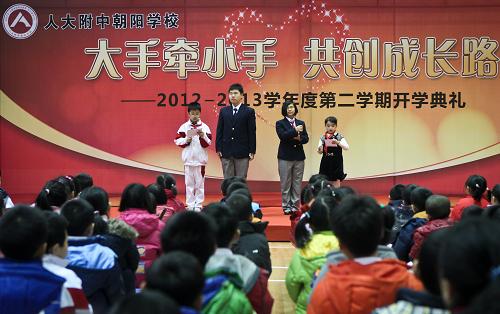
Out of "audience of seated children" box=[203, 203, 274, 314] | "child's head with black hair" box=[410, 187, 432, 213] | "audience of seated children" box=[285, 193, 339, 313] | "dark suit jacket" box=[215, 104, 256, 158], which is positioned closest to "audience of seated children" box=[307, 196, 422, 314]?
"audience of seated children" box=[203, 203, 274, 314]

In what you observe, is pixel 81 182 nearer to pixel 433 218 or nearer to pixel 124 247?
pixel 124 247

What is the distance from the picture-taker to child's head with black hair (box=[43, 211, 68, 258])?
2.39 metres

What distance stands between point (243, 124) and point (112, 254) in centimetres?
391

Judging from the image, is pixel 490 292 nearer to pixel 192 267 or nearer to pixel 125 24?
pixel 192 267

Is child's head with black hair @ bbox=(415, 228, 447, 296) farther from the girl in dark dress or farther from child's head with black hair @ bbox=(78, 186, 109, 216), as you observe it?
the girl in dark dress

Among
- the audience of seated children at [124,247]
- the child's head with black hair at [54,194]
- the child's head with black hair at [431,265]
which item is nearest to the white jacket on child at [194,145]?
the child's head with black hair at [54,194]

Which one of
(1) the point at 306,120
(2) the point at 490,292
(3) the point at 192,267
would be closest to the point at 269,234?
(1) the point at 306,120

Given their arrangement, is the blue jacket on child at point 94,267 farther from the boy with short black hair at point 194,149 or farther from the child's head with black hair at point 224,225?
the boy with short black hair at point 194,149

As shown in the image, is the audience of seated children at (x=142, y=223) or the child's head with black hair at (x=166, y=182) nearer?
the audience of seated children at (x=142, y=223)

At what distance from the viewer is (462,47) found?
303 inches

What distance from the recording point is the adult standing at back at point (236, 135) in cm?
652

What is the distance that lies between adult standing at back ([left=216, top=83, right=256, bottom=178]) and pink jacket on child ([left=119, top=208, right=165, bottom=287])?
3004 millimetres

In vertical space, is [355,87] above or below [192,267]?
above

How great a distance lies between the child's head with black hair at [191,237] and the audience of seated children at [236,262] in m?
0.16
